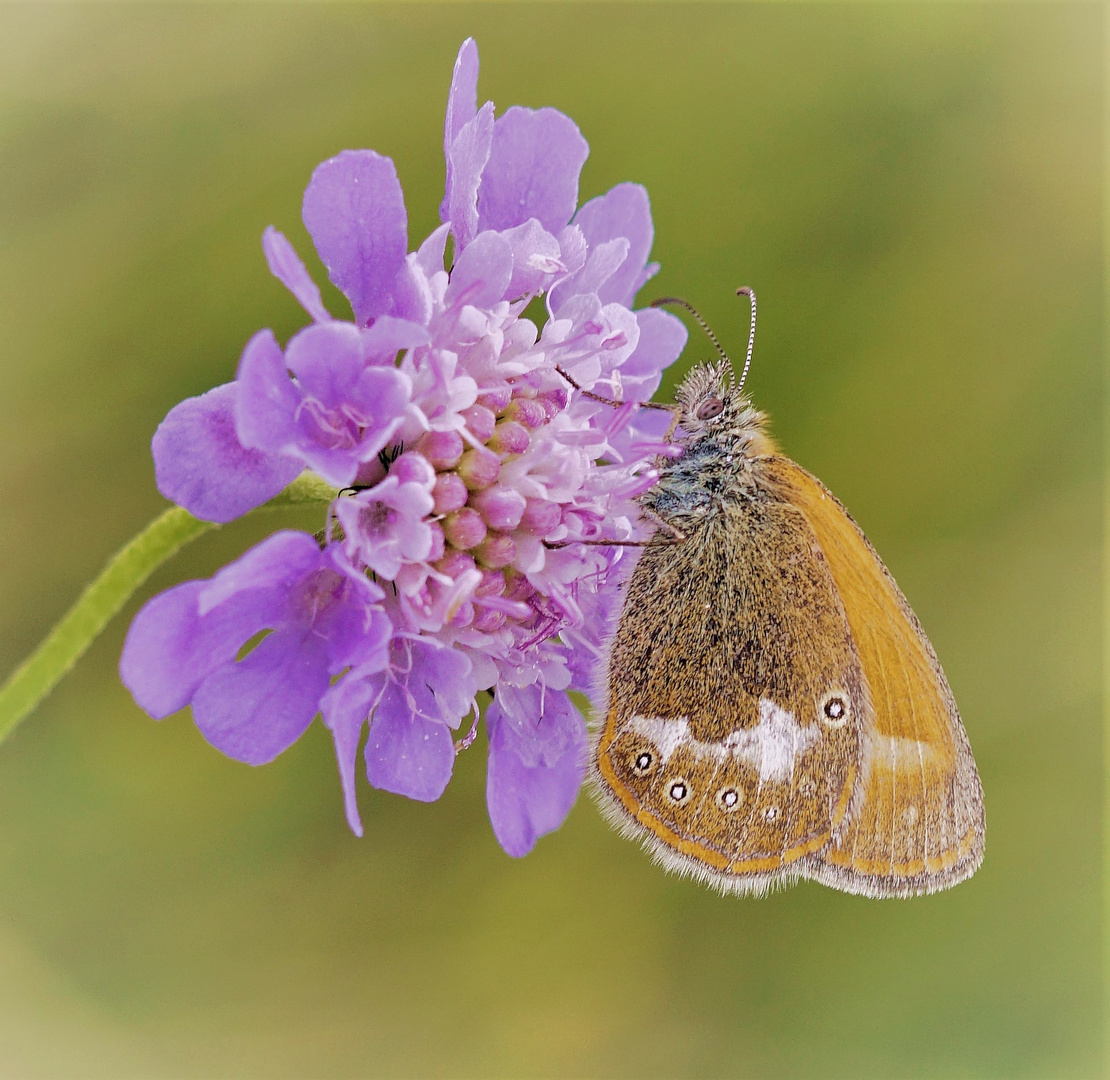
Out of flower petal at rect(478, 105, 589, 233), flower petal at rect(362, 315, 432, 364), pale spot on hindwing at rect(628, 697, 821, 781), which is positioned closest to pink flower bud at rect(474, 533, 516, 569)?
flower petal at rect(362, 315, 432, 364)

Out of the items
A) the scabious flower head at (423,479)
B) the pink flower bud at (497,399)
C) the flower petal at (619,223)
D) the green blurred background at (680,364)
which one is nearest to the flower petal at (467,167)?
the scabious flower head at (423,479)

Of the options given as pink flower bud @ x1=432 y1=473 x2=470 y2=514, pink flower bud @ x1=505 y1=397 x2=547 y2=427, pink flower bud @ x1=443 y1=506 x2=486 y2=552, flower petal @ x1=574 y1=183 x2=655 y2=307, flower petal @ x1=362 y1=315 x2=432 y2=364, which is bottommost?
pink flower bud @ x1=443 y1=506 x2=486 y2=552

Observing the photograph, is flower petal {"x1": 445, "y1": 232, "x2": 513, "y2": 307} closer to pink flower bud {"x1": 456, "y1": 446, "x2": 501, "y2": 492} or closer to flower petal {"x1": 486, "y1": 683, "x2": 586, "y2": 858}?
pink flower bud {"x1": 456, "y1": 446, "x2": 501, "y2": 492}

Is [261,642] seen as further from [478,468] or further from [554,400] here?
[554,400]

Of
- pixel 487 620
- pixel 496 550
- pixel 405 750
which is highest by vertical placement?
pixel 496 550

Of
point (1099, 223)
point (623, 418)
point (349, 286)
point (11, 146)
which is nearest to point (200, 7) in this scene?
point (11, 146)

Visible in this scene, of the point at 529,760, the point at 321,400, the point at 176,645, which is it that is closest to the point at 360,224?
the point at 321,400
